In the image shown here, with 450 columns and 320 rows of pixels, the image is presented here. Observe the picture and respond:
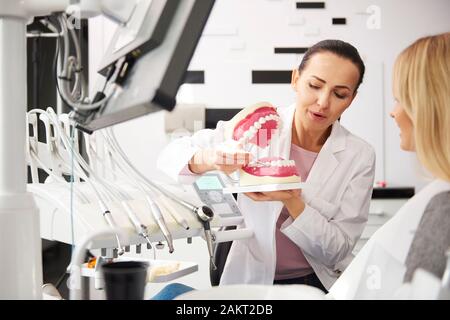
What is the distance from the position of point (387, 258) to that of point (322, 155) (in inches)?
27.7

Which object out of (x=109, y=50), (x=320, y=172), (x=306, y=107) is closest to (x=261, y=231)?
(x=320, y=172)

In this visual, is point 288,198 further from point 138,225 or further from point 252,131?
point 138,225

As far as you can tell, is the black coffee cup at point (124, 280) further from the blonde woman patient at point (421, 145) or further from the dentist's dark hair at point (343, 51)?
the dentist's dark hair at point (343, 51)

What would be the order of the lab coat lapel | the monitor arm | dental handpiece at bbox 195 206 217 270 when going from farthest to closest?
the lab coat lapel
dental handpiece at bbox 195 206 217 270
the monitor arm

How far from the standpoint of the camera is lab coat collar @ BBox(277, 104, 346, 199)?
1.52 meters

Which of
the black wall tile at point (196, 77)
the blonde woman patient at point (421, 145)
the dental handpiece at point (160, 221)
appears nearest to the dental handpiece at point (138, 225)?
the dental handpiece at point (160, 221)

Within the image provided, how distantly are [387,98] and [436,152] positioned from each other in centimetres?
136

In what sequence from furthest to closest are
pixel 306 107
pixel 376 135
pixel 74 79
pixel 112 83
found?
pixel 376 135, pixel 306 107, pixel 74 79, pixel 112 83

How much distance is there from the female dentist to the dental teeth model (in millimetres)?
40

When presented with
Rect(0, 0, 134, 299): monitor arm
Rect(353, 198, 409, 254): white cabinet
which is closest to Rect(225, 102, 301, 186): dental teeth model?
Rect(0, 0, 134, 299): monitor arm

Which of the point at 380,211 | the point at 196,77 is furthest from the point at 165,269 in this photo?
the point at 380,211

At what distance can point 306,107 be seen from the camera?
1482 mm

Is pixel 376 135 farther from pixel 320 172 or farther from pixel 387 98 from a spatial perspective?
pixel 320 172

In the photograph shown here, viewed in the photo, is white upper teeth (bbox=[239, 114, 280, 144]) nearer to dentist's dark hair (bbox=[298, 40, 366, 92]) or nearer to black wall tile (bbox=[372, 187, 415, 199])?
dentist's dark hair (bbox=[298, 40, 366, 92])
